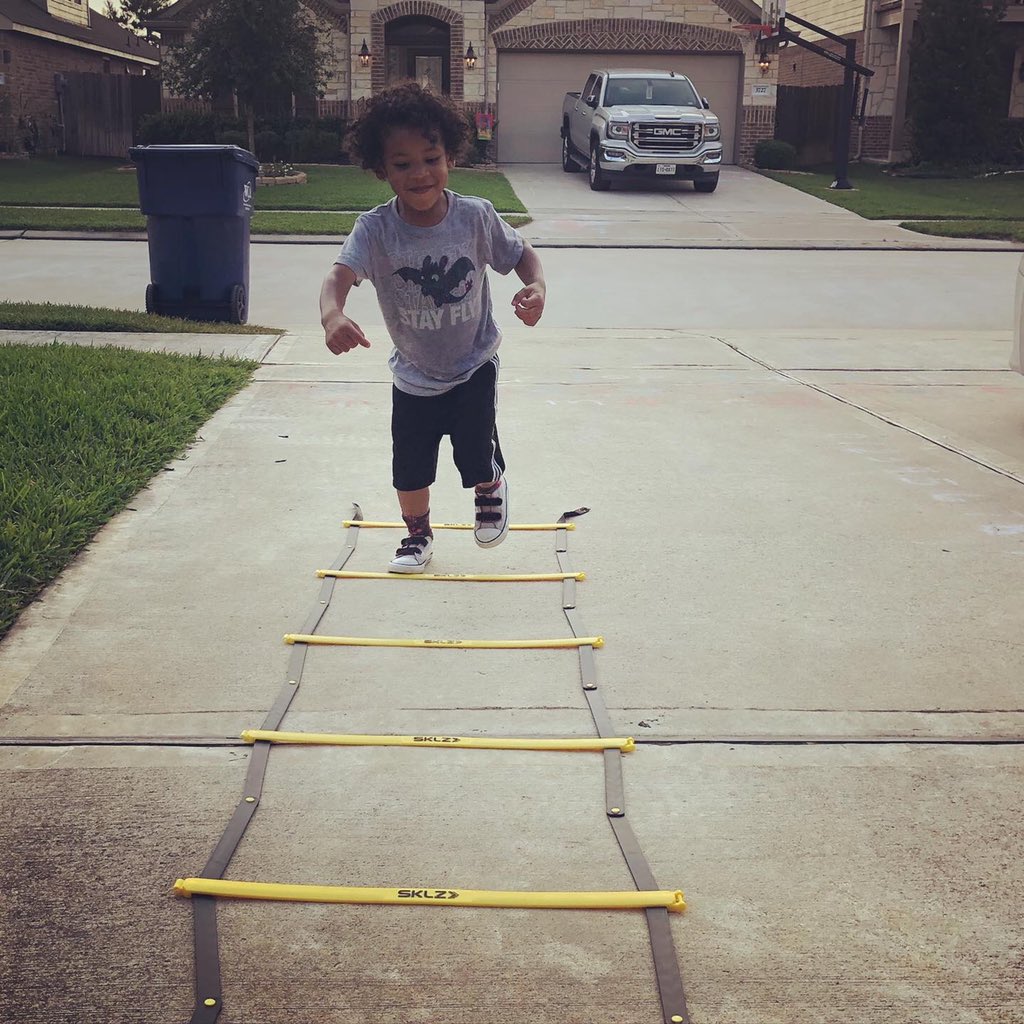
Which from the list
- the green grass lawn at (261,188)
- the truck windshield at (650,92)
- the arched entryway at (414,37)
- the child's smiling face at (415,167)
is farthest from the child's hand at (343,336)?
the arched entryway at (414,37)

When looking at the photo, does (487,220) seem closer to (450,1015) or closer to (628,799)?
(628,799)

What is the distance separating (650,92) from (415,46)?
10.4 m

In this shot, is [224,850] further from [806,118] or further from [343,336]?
[806,118]

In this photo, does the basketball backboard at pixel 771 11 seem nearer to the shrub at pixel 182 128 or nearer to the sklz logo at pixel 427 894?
the shrub at pixel 182 128

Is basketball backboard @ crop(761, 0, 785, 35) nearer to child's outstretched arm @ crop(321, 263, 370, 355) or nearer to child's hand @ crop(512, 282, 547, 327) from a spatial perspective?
child's hand @ crop(512, 282, 547, 327)

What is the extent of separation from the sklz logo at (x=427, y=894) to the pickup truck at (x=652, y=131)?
2087 centimetres

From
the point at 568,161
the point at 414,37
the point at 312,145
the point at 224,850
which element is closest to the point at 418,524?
the point at 224,850

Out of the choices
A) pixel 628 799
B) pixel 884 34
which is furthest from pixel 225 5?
pixel 628 799

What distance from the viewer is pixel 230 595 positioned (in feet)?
13.2

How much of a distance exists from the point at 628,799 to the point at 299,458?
3.29m

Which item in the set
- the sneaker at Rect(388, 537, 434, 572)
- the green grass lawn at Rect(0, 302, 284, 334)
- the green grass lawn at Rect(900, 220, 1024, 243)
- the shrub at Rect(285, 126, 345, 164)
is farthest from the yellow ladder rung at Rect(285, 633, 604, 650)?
the shrub at Rect(285, 126, 345, 164)

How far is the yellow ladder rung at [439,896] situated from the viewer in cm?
234

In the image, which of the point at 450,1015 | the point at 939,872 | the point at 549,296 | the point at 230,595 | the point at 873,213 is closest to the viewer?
the point at 450,1015

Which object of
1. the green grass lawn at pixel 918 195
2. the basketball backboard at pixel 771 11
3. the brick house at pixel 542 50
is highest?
the basketball backboard at pixel 771 11
